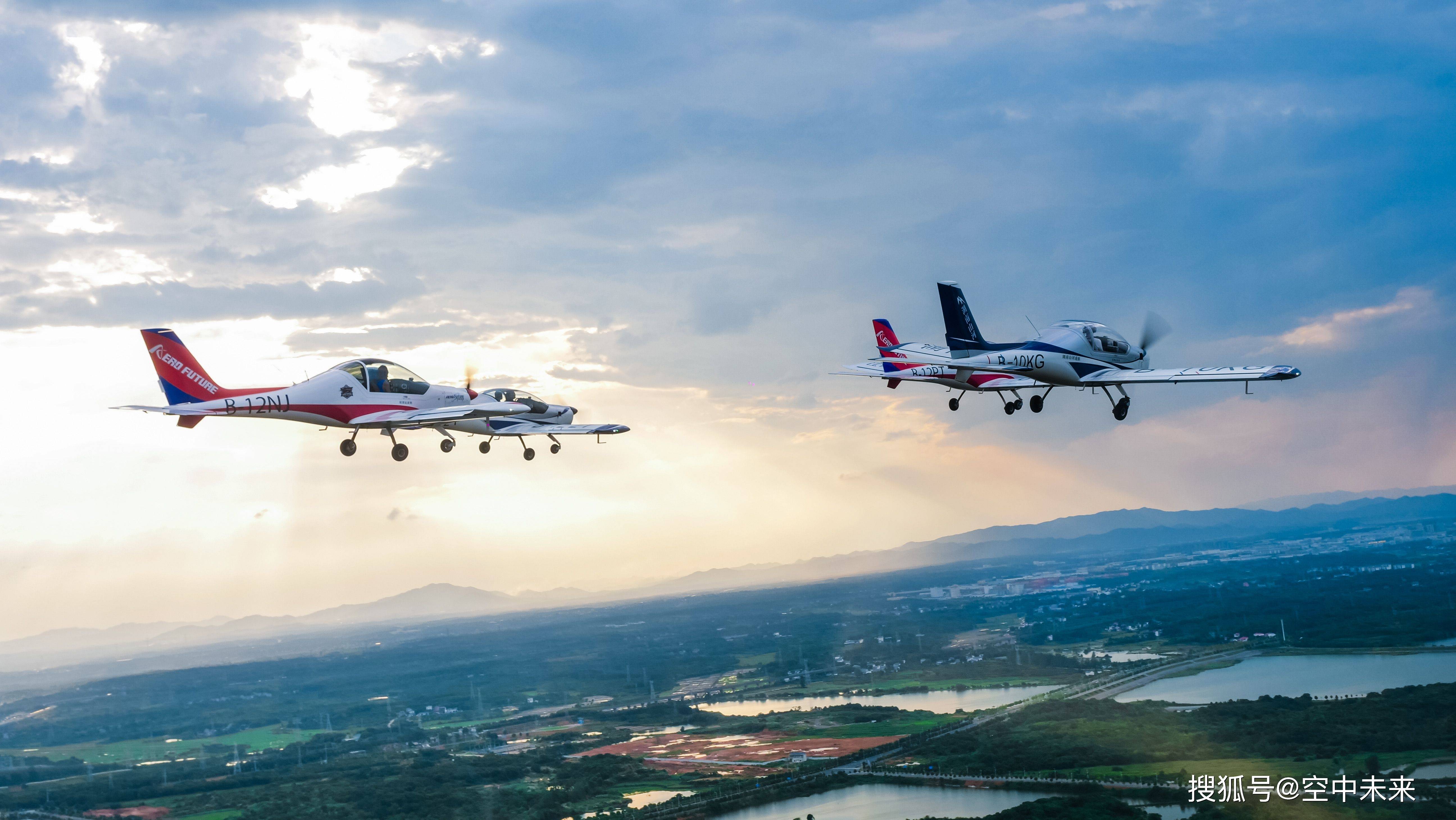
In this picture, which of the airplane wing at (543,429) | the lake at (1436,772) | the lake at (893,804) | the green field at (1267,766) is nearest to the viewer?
the airplane wing at (543,429)

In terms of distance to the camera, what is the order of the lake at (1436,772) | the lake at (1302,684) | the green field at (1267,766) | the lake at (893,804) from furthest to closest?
the lake at (1302,684), the green field at (1267,766), the lake at (893,804), the lake at (1436,772)

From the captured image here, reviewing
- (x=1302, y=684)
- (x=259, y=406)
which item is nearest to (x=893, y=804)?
(x=1302, y=684)

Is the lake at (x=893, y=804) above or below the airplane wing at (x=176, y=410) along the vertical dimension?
below

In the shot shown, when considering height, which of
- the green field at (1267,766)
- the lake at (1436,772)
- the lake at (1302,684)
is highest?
the lake at (1302,684)

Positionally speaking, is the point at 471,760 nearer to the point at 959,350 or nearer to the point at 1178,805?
the point at 1178,805

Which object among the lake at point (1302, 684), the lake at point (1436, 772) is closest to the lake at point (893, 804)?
the lake at point (1436, 772)

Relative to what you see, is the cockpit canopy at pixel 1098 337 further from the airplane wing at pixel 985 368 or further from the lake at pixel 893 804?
the lake at pixel 893 804

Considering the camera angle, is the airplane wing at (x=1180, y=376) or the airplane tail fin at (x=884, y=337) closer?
the airplane wing at (x=1180, y=376)

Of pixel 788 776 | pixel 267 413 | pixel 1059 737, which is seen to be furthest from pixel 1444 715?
pixel 267 413
